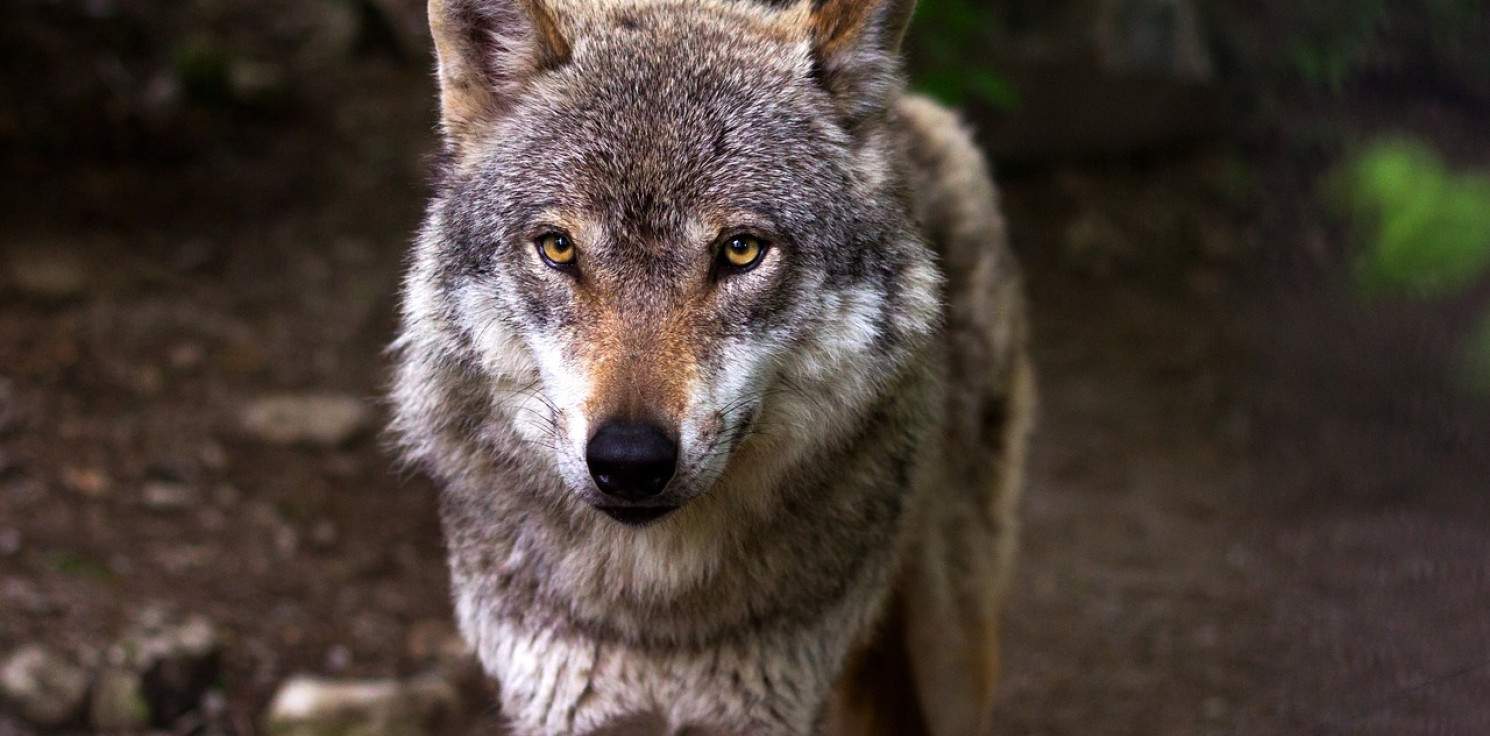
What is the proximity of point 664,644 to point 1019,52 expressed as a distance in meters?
6.28

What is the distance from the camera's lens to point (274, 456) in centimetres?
618

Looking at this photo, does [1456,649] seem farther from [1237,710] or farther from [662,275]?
[662,275]

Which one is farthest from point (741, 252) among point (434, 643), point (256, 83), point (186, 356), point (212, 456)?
point (256, 83)

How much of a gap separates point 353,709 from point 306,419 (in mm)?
2093

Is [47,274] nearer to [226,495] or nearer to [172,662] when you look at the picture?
[226,495]

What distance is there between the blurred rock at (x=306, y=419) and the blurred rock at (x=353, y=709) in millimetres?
1644

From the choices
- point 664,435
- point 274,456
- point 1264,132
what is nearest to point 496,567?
point 664,435

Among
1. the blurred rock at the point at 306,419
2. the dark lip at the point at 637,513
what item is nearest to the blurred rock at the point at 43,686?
the blurred rock at the point at 306,419

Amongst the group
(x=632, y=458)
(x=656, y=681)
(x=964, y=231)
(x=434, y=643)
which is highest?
(x=632, y=458)

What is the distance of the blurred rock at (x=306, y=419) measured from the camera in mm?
6305

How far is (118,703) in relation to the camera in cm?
454

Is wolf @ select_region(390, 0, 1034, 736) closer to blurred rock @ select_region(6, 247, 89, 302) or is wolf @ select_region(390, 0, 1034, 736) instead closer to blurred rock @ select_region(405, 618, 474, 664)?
blurred rock @ select_region(405, 618, 474, 664)

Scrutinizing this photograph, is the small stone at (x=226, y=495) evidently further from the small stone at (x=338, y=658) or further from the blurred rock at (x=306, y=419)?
the small stone at (x=338, y=658)

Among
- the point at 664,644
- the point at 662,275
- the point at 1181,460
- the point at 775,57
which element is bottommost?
the point at 1181,460
